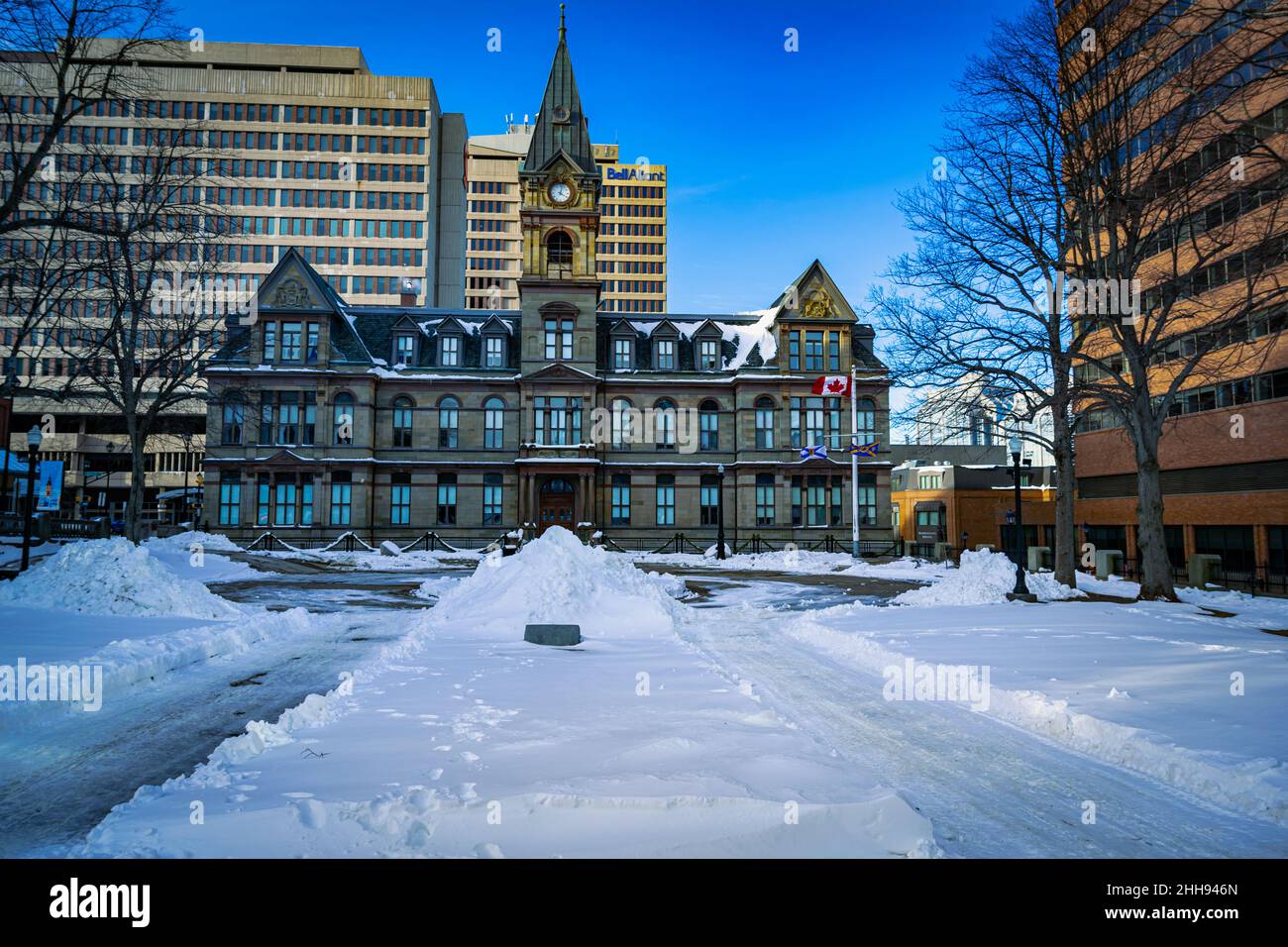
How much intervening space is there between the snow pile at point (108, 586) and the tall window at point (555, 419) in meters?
29.2

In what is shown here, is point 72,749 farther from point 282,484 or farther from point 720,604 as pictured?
point 282,484

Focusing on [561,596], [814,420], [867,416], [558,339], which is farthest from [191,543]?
[867,416]

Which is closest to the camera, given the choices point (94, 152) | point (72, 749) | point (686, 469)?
point (72, 749)

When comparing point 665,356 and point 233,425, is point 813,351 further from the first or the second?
point 233,425

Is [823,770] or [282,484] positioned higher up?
[282,484]

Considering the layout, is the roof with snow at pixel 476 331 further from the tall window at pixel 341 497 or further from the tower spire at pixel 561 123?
the tower spire at pixel 561 123

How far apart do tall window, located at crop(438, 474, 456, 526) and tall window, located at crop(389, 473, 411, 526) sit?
5.81 feet

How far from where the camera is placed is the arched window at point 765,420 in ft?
149

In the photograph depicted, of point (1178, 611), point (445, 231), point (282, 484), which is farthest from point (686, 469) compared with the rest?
point (445, 231)

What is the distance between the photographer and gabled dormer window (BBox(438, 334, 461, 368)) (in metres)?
45.2

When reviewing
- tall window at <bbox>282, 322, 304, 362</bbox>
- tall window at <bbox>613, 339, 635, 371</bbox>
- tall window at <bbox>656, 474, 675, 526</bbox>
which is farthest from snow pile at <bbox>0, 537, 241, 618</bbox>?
tall window at <bbox>613, 339, 635, 371</bbox>

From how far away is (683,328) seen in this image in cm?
4781

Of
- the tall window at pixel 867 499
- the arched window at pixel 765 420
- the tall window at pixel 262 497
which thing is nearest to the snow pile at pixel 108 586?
the tall window at pixel 262 497
